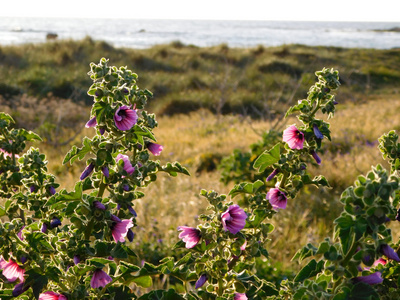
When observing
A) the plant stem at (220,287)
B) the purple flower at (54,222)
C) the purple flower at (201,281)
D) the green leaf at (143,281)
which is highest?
the purple flower at (54,222)

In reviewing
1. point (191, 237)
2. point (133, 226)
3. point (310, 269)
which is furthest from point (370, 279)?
point (133, 226)

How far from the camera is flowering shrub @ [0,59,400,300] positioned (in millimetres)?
977

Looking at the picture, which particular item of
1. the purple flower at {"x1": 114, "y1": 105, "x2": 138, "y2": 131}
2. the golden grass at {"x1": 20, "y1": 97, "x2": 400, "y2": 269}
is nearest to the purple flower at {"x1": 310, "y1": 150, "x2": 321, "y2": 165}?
the purple flower at {"x1": 114, "y1": 105, "x2": 138, "y2": 131}

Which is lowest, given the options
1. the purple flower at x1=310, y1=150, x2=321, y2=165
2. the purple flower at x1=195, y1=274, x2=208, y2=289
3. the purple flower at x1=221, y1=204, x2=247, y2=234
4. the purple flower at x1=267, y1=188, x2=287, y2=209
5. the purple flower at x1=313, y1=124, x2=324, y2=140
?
the purple flower at x1=195, y1=274, x2=208, y2=289

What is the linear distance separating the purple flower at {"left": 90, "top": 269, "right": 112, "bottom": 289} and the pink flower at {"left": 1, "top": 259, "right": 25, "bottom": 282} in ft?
0.70

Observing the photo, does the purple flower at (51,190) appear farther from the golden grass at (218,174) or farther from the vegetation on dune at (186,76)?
the vegetation on dune at (186,76)

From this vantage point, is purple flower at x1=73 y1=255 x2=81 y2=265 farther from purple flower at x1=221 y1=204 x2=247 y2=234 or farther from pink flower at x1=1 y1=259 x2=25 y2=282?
purple flower at x1=221 y1=204 x2=247 y2=234

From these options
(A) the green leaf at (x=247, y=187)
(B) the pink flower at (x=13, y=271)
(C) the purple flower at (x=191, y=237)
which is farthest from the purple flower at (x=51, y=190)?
(A) the green leaf at (x=247, y=187)

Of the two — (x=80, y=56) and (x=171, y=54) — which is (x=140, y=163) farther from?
(x=171, y=54)

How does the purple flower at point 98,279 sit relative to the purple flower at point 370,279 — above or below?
below

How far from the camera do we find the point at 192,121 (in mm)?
13070

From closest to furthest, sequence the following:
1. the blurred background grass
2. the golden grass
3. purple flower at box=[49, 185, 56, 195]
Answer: purple flower at box=[49, 185, 56, 195] → the golden grass → the blurred background grass

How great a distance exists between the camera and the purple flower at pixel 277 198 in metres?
1.36

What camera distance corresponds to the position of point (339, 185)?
6258mm
